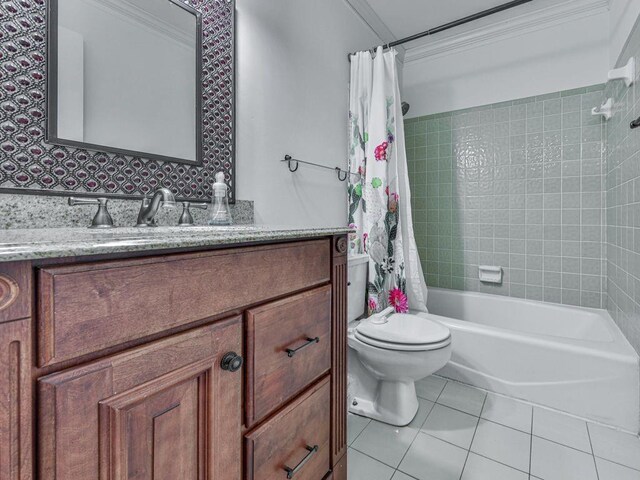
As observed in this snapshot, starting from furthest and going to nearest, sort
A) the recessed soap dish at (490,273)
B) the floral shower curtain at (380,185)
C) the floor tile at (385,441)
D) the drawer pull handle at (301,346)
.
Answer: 1. the recessed soap dish at (490,273)
2. the floral shower curtain at (380,185)
3. the floor tile at (385,441)
4. the drawer pull handle at (301,346)

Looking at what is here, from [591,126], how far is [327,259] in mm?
2288

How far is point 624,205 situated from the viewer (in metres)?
1.73

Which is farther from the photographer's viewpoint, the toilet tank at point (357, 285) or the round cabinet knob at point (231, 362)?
the toilet tank at point (357, 285)

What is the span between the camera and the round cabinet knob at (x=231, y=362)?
2.09 ft

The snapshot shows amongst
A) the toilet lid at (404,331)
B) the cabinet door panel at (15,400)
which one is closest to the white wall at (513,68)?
the toilet lid at (404,331)

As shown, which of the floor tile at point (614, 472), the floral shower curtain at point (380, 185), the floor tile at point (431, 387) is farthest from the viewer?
the floral shower curtain at point (380, 185)

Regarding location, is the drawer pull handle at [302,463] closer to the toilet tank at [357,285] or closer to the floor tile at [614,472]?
the toilet tank at [357,285]

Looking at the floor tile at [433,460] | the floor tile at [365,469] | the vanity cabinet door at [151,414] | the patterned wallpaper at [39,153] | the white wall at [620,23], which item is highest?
the white wall at [620,23]

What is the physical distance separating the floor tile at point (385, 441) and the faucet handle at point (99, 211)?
1300mm

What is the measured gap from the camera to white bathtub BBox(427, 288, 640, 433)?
1.54m

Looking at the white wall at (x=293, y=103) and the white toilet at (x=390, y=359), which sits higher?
the white wall at (x=293, y=103)

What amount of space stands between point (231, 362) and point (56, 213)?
26.0 inches

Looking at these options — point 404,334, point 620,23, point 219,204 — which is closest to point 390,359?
point 404,334

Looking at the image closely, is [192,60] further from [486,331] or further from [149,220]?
[486,331]
